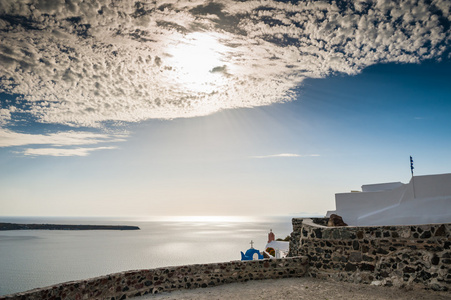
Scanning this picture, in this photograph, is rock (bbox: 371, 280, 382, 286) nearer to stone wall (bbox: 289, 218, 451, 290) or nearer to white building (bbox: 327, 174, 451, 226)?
stone wall (bbox: 289, 218, 451, 290)

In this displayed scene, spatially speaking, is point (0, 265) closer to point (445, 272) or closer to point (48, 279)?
point (48, 279)

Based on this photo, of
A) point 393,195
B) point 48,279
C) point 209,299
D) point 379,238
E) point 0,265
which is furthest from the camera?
point 0,265

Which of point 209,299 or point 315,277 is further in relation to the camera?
point 315,277

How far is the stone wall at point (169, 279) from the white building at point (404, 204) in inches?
496

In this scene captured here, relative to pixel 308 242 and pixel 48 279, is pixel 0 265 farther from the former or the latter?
pixel 308 242

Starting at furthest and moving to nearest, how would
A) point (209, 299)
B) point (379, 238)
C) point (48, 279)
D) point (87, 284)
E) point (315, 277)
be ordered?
point (48, 279)
point (315, 277)
point (379, 238)
point (209, 299)
point (87, 284)

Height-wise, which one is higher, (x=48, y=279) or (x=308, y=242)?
(x=308, y=242)

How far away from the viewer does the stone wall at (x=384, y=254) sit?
7344mm

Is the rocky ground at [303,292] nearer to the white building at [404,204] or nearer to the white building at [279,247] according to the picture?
the white building at [404,204]

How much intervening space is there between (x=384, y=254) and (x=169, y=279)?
19.8ft

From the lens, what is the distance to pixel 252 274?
9.34 m

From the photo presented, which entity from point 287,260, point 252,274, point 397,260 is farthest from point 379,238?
point 252,274

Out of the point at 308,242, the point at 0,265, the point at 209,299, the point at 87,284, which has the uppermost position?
the point at 308,242

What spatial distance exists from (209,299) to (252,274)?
224cm
